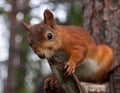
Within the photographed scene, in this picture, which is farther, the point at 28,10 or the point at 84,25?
the point at 28,10

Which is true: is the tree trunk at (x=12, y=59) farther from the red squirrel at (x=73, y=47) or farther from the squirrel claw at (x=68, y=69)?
the squirrel claw at (x=68, y=69)

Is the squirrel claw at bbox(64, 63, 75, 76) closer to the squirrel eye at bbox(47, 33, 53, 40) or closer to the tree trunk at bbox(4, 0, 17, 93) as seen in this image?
the squirrel eye at bbox(47, 33, 53, 40)

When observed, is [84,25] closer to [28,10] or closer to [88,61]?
[88,61]

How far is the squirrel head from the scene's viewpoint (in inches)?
119

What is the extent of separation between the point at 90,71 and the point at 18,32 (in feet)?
16.0

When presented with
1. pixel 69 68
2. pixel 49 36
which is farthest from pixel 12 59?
pixel 69 68

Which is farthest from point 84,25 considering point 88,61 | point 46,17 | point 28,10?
point 28,10

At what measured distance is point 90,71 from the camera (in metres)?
3.68

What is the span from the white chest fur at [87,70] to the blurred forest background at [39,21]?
1.51 feet

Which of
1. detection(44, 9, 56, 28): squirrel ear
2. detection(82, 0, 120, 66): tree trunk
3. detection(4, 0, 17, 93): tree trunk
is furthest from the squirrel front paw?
detection(4, 0, 17, 93): tree trunk

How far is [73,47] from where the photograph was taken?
11.4 ft

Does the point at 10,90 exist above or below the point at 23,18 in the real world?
below

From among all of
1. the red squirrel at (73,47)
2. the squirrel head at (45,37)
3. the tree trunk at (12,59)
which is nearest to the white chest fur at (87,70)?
the red squirrel at (73,47)

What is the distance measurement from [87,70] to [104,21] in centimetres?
83
